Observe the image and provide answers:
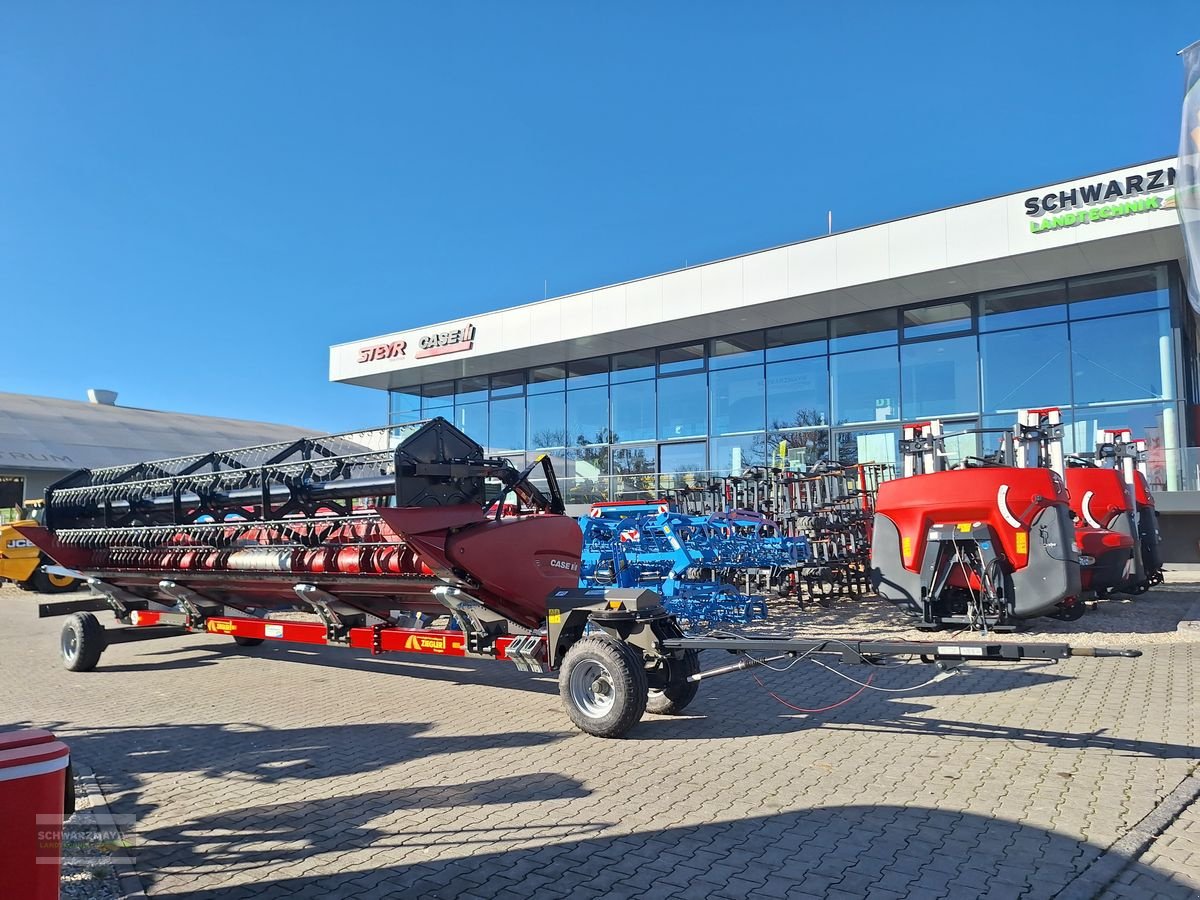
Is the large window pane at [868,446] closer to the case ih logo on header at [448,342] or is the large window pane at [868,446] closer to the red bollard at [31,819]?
the case ih logo on header at [448,342]

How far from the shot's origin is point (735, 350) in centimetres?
2264

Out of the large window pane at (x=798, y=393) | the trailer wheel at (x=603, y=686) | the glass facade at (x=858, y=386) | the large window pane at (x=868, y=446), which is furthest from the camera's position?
the large window pane at (x=798, y=393)

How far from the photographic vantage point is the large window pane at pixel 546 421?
25938mm

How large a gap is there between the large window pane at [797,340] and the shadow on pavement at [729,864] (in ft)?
58.9

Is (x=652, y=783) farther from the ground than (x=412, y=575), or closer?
closer

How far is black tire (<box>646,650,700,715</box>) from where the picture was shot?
622 cm

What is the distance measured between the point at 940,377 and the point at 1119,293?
3957mm

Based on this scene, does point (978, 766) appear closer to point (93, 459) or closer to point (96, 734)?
point (96, 734)

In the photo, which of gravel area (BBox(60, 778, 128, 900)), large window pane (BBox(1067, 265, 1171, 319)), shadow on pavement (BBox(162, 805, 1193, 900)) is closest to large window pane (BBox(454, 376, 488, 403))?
large window pane (BBox(1067, 265, 1171, 319))

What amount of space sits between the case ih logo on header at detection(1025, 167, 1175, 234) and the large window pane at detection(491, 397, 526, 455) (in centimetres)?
1585

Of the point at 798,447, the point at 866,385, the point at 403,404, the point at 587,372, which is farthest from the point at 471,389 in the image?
the point at 866,385

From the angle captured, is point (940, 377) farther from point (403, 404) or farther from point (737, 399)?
point (403, 404)

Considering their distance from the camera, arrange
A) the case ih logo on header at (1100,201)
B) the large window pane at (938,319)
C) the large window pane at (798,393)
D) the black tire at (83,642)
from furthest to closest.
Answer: the large window pane at (798,393) → the large window pane at (938,319) → the case ih logo on header at (1100,201) → the black tire at (83,642)

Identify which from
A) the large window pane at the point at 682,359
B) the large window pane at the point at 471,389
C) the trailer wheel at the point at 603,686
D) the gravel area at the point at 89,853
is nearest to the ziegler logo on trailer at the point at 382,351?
the large window pane at the point at 471,389
